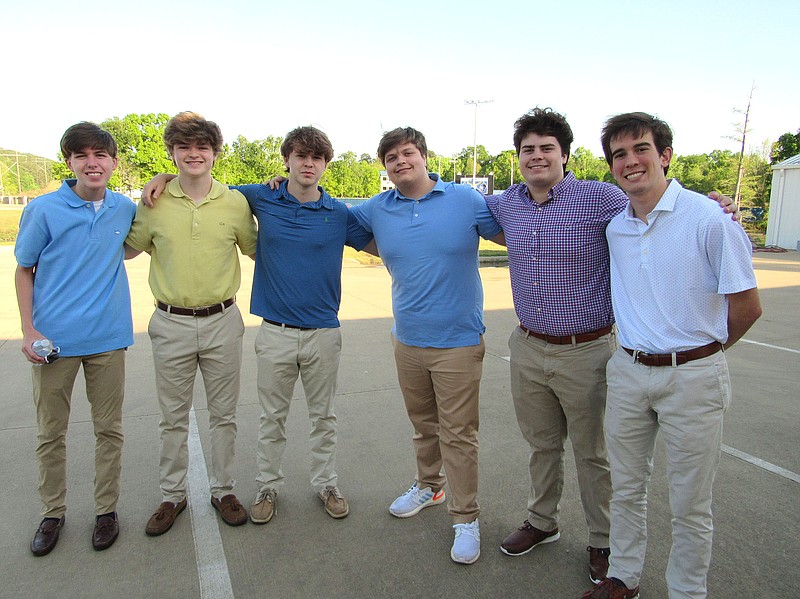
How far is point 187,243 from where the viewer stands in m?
3.32

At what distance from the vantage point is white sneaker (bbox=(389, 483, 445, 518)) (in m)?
3.47

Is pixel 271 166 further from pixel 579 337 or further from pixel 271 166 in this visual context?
pixel 579 337

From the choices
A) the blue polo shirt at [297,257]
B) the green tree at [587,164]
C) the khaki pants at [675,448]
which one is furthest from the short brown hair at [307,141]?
the green tree at [587,164]

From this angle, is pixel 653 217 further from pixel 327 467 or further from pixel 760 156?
pixel 760 156

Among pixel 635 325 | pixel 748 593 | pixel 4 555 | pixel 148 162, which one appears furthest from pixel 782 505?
pixel 148 162

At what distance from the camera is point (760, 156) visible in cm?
4503

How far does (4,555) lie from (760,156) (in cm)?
5323

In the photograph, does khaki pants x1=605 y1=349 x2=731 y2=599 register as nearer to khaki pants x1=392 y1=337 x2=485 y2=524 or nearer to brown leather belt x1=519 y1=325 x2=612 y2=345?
brown leather belt x1=519 y1=325 x2=612 y2=345

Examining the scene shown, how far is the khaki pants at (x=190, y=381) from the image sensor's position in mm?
3375

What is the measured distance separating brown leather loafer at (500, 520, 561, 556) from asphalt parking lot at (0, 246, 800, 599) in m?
0.05

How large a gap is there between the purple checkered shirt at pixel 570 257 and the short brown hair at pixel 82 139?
2.32m

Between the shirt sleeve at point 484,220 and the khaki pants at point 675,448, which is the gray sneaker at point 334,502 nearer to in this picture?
the khaki pants at point 675,448

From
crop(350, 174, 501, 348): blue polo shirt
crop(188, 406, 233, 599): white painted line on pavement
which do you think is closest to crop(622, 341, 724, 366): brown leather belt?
crop(350, 174, 501, 348): blue polo shirt

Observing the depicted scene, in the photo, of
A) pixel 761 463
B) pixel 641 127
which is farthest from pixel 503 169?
pixel 641 127
